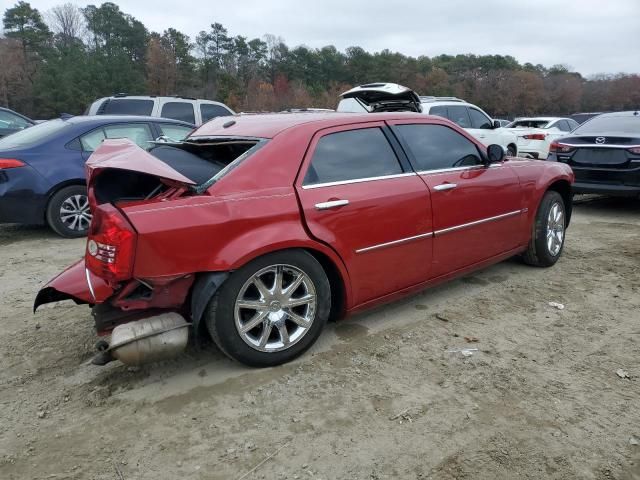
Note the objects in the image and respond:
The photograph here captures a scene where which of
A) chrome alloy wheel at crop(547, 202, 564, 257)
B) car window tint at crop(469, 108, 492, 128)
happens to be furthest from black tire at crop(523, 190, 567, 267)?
car window tint at crop(469, 108, 492, 128)

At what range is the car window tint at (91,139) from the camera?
21.1 ft

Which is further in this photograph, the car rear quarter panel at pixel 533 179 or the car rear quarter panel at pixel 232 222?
the car rear quarter panel at pixel 533 179

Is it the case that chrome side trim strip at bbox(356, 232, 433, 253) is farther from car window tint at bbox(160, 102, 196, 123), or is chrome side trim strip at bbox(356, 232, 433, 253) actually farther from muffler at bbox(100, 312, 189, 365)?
car window tint at bbox(160, 102, 196, 123)

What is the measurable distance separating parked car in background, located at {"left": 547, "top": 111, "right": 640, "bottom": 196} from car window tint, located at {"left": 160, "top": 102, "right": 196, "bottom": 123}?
710 cm

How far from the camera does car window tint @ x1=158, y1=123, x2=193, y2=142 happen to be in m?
7.26

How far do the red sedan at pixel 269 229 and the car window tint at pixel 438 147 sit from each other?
0.01 meters

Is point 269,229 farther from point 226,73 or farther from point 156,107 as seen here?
point 226,73

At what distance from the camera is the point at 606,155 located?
7574 millimetres

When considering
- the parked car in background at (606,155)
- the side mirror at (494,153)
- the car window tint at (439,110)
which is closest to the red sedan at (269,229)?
the side mirror at (494,153)

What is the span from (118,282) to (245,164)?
3.35ft

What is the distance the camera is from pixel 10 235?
6.52 metres

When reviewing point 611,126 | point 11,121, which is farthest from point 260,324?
point 11,121

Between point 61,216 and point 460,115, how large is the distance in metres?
8.60

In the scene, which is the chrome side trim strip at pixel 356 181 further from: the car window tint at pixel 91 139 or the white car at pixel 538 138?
the white car at pixel 538 138
